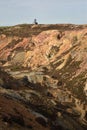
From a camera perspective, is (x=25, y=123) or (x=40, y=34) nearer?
(x=25, y=123)

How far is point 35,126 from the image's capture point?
4706 cm

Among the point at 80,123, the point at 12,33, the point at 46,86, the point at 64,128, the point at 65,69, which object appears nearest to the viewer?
the point at 64,128

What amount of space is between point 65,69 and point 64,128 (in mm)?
45342

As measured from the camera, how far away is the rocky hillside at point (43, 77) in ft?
175

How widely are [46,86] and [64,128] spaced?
2918cm

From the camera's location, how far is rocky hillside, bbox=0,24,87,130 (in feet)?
175

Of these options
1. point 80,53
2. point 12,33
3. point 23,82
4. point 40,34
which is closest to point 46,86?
point 23,82

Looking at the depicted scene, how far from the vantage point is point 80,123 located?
62375 millimetres

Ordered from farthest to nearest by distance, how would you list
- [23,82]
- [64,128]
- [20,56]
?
[20,56] < [23,82] < [64,128]

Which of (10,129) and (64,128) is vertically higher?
(10,129)

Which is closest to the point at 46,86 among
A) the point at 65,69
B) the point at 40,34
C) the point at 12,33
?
the point at 65,69

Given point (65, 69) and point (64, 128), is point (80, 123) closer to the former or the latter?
point (64, 128)

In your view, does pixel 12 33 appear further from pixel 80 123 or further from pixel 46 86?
pixel 80 123

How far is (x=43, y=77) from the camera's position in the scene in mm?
88375
